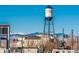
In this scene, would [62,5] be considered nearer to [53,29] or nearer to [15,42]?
[53,29]

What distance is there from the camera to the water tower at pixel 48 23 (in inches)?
50.3

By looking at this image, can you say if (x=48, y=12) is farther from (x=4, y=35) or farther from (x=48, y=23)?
(x=4, y=35)

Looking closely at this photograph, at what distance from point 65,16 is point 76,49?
231mm

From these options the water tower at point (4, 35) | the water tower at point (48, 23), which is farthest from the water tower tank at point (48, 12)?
the water tower at point (4, 35)

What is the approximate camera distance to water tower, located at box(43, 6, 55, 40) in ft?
4.19

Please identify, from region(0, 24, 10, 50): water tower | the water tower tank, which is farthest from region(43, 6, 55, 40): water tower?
region(0, 24, 10, 50): water tower

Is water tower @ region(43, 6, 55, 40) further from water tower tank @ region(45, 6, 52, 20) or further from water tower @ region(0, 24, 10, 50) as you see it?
water tower @ region(0, 24, 10, 50)

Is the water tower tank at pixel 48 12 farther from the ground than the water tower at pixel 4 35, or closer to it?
farther from the ground

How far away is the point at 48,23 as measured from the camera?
1280 millimetres

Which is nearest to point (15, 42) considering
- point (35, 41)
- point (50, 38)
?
point (35, 41)

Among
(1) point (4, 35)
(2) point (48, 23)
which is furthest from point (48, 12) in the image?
(1) point (4, 35)

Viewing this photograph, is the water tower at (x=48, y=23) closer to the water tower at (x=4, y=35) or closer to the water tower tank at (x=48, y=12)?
the water tower tank at (x=48, y=12)

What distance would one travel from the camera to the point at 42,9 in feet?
4.25
